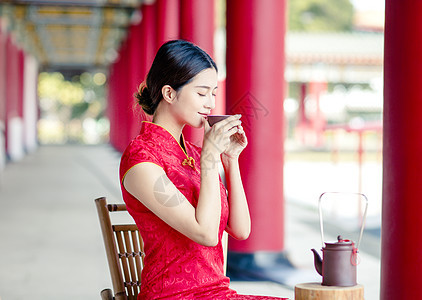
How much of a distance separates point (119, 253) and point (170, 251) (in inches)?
17.4

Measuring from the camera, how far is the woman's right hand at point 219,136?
68.9 inches

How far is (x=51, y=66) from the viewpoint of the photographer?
1171 inches

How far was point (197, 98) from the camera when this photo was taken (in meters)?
1.86

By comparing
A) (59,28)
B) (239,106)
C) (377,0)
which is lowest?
(239,106)

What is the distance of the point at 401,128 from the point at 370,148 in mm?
22661

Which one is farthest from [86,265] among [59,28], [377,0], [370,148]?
[377,0]

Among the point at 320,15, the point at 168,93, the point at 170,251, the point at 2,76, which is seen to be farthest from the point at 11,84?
the point at 320,15

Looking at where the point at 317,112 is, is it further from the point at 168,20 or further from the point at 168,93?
the point at 168,93

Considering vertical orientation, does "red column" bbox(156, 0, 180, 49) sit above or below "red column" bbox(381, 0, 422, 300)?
above

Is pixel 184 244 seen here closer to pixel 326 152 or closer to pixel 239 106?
pixel 239 106

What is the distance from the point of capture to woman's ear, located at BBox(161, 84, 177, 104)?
6.12 feet

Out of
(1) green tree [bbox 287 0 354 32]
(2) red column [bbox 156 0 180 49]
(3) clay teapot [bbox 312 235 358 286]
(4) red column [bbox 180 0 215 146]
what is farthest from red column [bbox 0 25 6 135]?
(1) green tree [bbox 287 0 354 32]

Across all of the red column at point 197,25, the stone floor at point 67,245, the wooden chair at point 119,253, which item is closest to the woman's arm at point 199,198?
the wooden chair at point 119,253

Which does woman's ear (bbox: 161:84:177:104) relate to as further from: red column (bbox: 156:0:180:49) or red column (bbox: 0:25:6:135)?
red column (bbox: 0:25:6:135)
